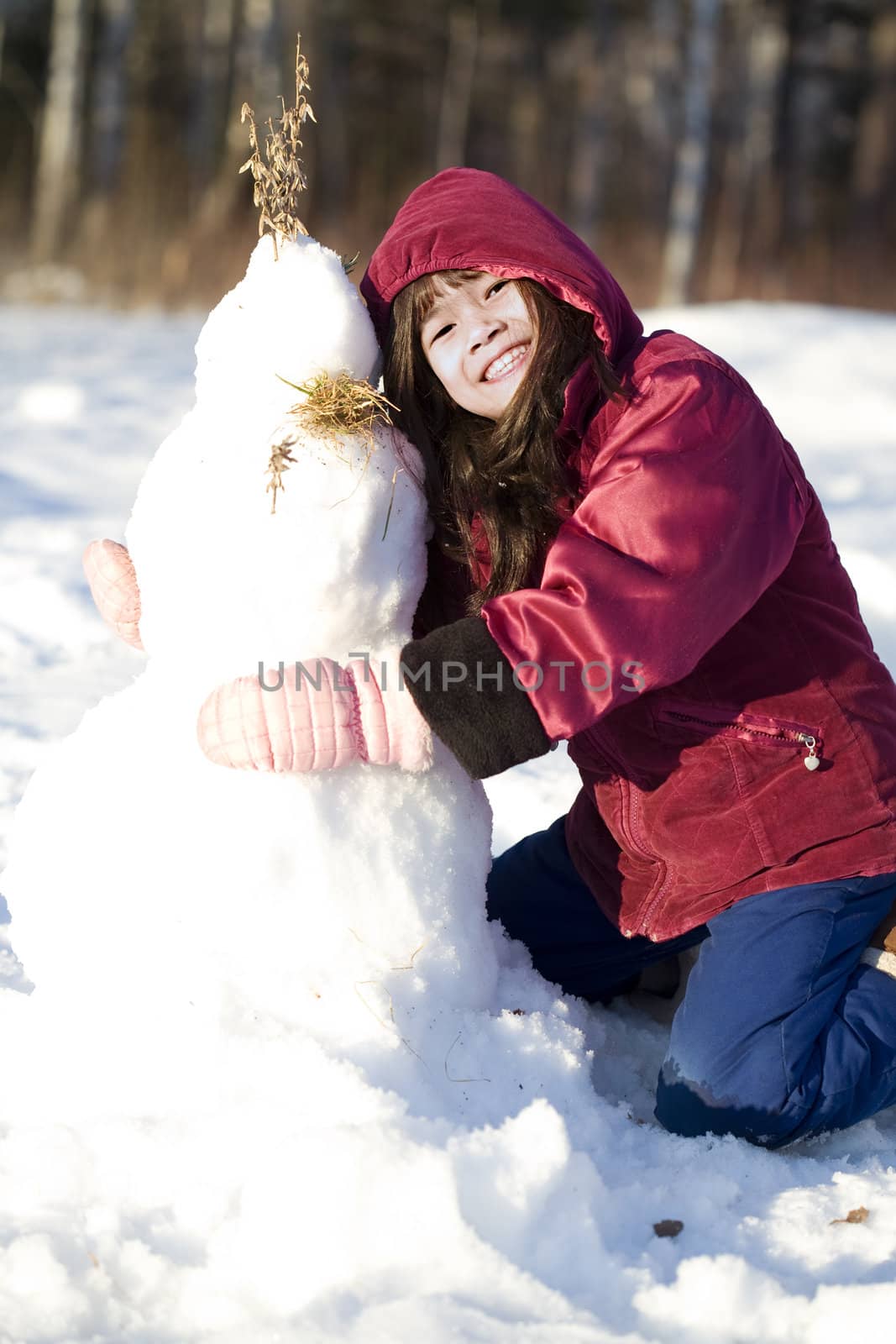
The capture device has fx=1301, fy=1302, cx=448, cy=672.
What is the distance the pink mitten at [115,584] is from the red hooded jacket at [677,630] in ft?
1.46

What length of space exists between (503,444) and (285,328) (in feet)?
1.12

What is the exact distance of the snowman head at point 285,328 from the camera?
149 cm

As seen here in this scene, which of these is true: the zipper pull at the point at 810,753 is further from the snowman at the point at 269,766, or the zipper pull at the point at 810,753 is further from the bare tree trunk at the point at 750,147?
the bare tree trunk at the point at 750,147

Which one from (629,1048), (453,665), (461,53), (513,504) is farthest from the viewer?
(461,53)

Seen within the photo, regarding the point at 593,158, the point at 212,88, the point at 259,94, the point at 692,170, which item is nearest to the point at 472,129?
the point at 212,88

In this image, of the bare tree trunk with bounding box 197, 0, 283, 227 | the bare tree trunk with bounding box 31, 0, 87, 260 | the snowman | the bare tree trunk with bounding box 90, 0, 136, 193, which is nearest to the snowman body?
the snowman

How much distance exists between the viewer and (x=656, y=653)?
4.94ft

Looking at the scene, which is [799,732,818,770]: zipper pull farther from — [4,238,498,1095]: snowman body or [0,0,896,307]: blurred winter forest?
[0,0,896,307]: blurred winter forest

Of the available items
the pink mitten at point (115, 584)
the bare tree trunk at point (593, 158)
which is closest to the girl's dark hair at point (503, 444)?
the pink mitten at point (115, 584)

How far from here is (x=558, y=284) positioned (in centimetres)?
162

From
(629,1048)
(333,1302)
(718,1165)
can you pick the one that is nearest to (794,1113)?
(718,1165)

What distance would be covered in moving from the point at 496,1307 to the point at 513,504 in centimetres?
96

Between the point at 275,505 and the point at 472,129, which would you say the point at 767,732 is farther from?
the point at 472,129

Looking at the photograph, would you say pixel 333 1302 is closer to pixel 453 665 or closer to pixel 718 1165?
pixel 718 1165
